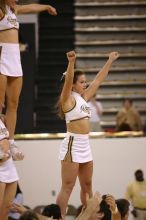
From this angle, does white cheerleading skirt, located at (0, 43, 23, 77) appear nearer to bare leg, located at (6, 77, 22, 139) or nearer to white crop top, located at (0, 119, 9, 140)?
bare leg, located at (6, 77, 22, 139)

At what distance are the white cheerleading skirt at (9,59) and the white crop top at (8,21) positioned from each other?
0.14 meters

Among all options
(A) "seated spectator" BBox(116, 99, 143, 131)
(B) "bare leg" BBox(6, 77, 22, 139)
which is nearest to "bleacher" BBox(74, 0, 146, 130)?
(A) "seated spectator" BBox(116, 99, 143, 131)

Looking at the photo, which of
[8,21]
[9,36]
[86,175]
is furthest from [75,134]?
[8,21]

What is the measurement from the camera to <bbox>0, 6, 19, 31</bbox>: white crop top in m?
5.67

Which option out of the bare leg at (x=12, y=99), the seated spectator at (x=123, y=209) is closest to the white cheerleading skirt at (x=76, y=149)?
the seated spectator at (x=123, y=209)

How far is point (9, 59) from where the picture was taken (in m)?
5.76

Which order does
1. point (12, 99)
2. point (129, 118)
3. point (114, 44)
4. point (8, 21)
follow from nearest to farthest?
point (8, 21)
point (12, 99)
point (129, 118)
point (114, 44)

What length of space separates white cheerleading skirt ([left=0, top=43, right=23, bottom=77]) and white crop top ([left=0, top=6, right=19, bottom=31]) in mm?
139

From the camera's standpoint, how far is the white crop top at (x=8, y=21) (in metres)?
5.67

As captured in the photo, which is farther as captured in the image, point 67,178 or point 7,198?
point 67,178

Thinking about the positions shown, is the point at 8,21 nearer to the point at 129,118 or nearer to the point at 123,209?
the point at 123,209

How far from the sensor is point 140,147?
11180mm

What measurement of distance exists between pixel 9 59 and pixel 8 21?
31cm

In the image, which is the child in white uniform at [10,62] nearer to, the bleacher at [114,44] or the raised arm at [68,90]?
the raised arm at [68,90]
